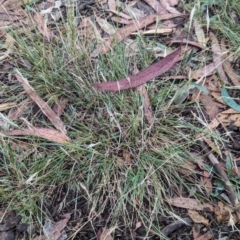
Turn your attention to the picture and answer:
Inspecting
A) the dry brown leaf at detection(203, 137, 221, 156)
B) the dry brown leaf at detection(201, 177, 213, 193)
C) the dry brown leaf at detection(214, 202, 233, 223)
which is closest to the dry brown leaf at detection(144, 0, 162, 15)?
the dry brown leaf at detection(203, 137, 221, 156)

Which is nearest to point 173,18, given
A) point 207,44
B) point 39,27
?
point 207,44

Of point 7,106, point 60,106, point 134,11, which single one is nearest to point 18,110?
point 7,106

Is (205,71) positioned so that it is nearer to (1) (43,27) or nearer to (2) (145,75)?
(2) (145,75)

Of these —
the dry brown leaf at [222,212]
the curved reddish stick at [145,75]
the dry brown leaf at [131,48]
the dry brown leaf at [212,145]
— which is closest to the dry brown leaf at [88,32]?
the dry brown leaf at [131,48]

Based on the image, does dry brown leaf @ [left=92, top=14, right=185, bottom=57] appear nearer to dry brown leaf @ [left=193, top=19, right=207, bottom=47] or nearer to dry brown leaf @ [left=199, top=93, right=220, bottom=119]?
dry brown leaf @ [left=193, top=19, right=207, bottom=47]

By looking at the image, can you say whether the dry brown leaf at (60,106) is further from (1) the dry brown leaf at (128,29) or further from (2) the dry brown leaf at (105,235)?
(2) the dry brown leaf at (105,235)

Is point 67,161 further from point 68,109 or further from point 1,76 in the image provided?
point 1,76
